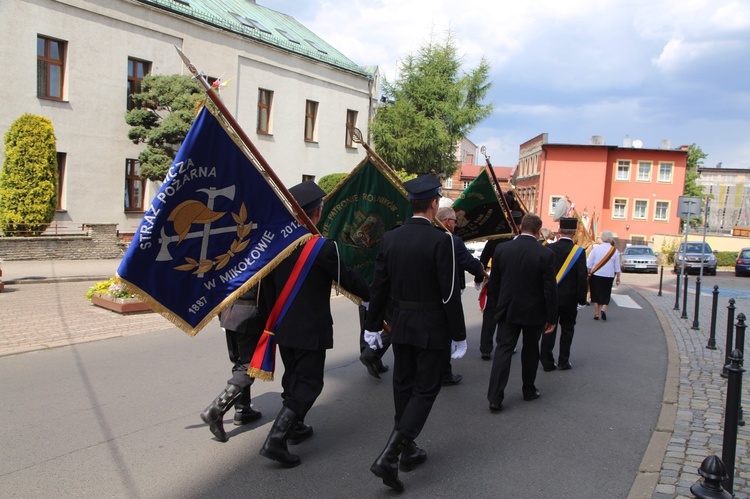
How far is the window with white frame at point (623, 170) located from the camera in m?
54.4

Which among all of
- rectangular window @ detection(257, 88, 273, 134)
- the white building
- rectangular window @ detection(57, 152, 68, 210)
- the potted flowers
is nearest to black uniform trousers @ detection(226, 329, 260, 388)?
the potted flowers

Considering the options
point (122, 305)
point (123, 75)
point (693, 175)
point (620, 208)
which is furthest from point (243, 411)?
point (693, 175)

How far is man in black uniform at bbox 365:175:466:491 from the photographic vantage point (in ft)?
14.8

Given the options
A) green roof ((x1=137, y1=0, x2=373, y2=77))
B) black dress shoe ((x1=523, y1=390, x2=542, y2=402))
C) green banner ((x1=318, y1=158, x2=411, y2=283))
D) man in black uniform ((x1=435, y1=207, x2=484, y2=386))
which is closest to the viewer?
man in black uniform ((x1=435, y1=207, x2=484, y2=386))

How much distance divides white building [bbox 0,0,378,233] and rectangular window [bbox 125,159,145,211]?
0.04 m

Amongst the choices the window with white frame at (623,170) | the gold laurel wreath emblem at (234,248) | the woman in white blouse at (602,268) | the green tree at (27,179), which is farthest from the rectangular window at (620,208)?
the gold laurel wreath emblem at (234,248)

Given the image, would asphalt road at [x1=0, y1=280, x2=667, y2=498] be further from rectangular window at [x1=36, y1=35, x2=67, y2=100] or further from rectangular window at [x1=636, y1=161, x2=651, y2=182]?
rectangular window at [x1=636, y1=161, x2=651, y2=182]

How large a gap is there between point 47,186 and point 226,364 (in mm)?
14420

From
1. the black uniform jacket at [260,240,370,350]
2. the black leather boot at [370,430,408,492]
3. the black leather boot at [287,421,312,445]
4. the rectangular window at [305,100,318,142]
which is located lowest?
the black leather boot at [287,421,312,445]

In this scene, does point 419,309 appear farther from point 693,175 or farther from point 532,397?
point 693,175

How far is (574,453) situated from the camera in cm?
506

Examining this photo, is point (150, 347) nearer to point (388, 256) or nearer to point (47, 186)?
point (388, 256)

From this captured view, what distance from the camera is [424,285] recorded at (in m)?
4.60

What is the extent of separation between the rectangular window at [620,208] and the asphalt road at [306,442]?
162ft
